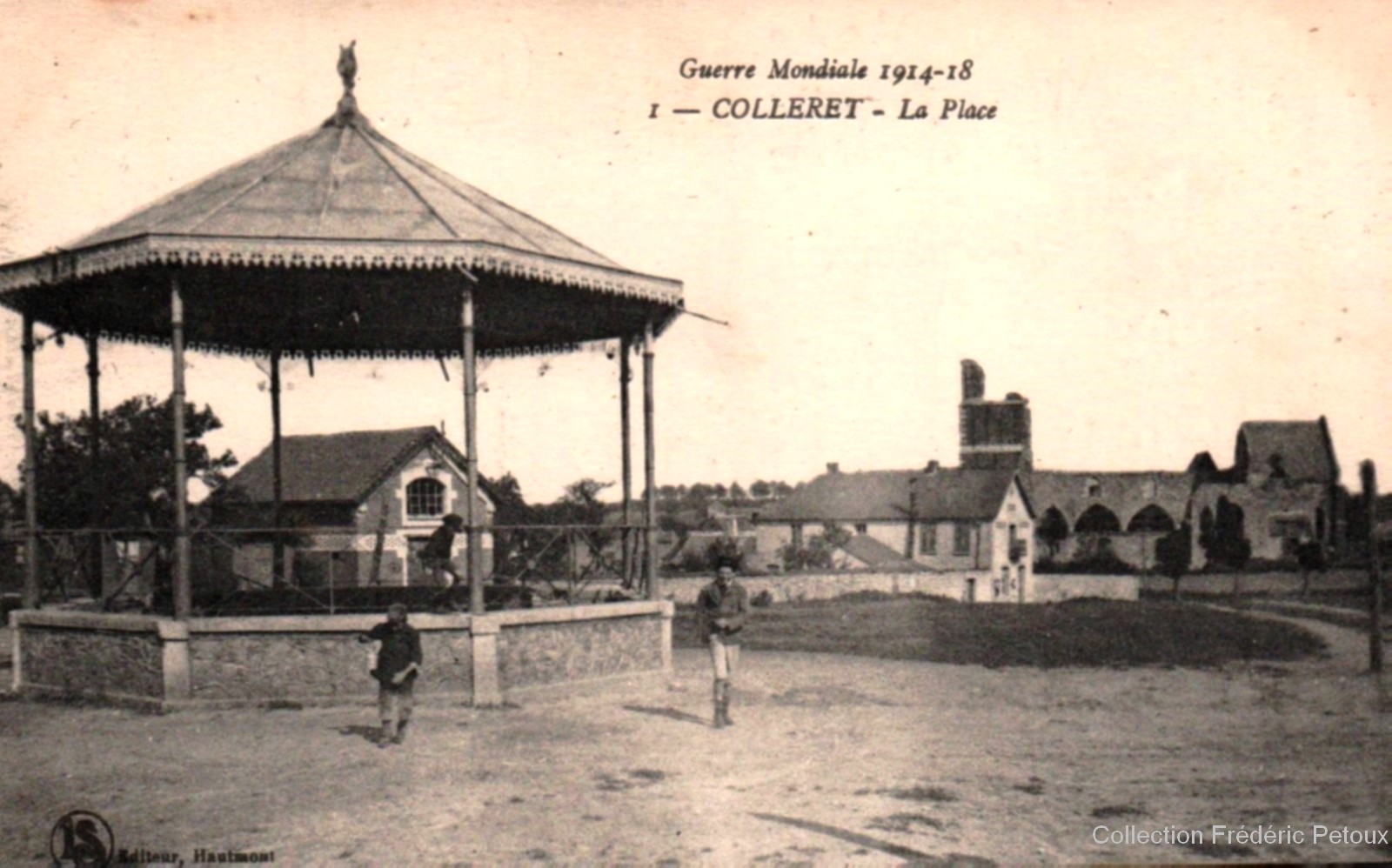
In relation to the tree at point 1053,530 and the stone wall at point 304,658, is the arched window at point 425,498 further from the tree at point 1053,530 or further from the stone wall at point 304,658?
the tree at point 1053,530

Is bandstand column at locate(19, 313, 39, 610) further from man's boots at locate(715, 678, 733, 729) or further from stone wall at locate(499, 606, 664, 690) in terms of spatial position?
man's boots at locate(715, 678, 733, 729)

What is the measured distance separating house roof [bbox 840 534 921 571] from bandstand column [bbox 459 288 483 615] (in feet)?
150

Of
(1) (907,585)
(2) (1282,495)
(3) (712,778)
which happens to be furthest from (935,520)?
(3) (712,778)

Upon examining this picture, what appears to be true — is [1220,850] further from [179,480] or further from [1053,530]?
[1053,530]

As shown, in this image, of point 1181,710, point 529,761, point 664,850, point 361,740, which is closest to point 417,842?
point 664,850

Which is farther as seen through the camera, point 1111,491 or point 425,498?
point 1111,491

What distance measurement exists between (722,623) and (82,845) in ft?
19.7

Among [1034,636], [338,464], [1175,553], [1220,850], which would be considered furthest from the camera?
[1175,553]

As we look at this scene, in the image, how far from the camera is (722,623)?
37.3 ft

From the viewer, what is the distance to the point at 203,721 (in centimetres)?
1119

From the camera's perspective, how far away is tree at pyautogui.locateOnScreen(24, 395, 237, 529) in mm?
31250

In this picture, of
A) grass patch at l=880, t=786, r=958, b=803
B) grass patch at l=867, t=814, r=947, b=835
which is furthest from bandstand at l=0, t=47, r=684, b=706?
grass patch at l=867, t=814, r=947, b=835

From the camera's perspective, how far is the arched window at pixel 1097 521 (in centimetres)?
7000

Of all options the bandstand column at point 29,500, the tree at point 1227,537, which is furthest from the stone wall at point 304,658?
the tree at point 1227,537
